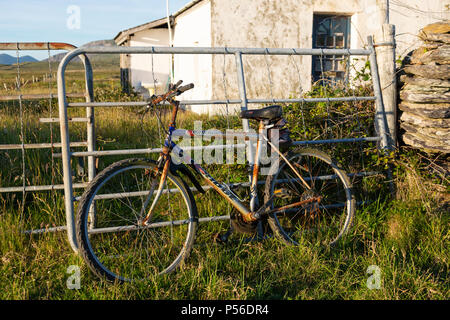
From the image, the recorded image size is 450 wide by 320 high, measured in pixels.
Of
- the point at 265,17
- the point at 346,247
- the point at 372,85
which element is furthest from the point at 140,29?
the point at 346,247

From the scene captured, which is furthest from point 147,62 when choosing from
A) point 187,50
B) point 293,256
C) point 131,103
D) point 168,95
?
point 293,256

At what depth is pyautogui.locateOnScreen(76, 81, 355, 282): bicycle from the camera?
3.18 metres

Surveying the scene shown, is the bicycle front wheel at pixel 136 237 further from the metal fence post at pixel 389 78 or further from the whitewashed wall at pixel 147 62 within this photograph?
the whitewashed wall at pixel 147 62

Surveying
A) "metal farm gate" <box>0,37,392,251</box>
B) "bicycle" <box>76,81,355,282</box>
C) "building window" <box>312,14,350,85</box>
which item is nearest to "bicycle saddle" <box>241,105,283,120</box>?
"bicycle" <box>76,81,355,282</box>

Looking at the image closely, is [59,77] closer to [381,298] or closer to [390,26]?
[381,298]

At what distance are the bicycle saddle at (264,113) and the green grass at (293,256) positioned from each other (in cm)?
97

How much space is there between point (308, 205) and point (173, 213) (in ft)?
4.11

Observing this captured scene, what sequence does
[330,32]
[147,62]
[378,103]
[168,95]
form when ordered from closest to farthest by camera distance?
[168,95], [378,103], [330,32], [147,62]

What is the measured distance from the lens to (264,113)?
3.45 m

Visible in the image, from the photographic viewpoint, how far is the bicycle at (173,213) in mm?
3176

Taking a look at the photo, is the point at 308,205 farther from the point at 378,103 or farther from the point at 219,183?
the point at 378,103

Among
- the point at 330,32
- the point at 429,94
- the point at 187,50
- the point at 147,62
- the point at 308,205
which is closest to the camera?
the point at 187,50

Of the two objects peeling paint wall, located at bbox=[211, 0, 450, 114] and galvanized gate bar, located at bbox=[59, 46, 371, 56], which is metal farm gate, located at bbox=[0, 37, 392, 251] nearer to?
galvanized gate bar, located at bbox=[59, 46, 371, 56]

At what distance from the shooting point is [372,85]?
189 inches
